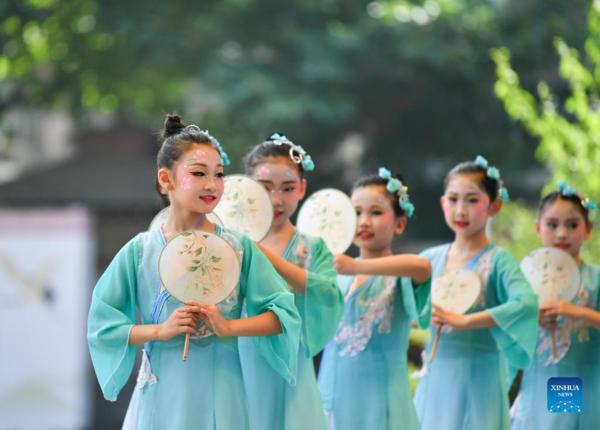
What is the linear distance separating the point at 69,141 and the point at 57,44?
2.77m

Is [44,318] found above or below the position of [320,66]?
below

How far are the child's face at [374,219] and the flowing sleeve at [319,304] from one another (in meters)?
0.46

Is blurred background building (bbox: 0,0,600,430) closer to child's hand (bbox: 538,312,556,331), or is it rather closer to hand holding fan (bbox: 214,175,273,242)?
child's hand (bbox: 538,312,556,331)

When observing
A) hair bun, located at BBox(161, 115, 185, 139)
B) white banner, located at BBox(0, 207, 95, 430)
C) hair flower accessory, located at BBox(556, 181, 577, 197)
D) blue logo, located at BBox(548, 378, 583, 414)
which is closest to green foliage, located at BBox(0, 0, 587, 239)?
white banner, located at BBox(0, 207, 95, 430)

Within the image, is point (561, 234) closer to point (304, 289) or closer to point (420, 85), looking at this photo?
point (304, 289)

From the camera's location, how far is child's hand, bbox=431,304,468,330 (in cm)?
407

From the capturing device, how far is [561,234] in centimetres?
459

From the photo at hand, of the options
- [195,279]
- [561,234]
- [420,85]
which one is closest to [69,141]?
[420,85]

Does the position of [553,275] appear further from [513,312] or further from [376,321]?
[376,321]

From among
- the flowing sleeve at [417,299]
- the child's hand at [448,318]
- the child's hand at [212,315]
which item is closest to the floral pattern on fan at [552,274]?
the child's hand at [448,318]

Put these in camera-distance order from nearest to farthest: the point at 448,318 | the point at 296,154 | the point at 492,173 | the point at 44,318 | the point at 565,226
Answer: the point at 296,154 < the point at 448,318 < the point at 492,173 < the point at 565,226 < the point at 44,318

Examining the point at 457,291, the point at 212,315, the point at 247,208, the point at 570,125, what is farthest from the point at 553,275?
the point at 570,125

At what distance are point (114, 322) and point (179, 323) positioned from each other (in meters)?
0.28

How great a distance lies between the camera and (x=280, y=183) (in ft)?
12.7
